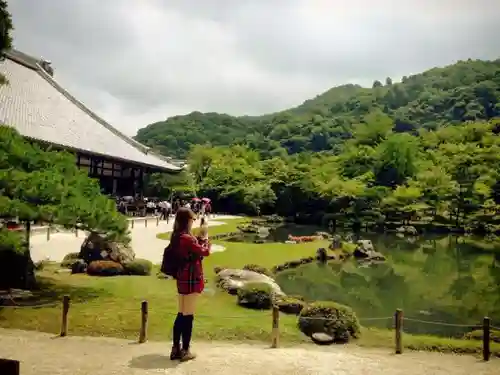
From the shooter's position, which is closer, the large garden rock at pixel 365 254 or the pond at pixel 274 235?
the large garden rock at pixel 365 254

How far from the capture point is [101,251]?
1333 centimetres

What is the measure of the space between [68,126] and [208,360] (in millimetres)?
21373

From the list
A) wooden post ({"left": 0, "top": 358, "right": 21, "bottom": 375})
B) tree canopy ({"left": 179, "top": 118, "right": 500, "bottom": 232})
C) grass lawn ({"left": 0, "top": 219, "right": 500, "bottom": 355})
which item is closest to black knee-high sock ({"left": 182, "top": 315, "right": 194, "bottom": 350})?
grass lawn ({"left": 0, "top": 219, "right": 500, "bottom": 355})

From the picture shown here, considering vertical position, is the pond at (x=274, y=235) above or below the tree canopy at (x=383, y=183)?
below

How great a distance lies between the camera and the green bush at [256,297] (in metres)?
10.4

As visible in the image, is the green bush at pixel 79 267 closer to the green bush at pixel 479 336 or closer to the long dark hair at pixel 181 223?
the long dark hair at pixel 181 223

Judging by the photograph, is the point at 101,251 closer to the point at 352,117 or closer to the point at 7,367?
the point at 7,367

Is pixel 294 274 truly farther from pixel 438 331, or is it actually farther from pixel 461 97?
pixel 461 97

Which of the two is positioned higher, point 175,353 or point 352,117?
point 352,117

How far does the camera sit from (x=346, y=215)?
36.9 metres

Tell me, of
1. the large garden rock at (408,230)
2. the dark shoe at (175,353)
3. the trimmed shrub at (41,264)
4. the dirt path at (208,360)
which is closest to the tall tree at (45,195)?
the dirt path at (208,360)

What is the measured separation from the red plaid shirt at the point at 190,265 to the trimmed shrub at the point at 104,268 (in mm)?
7839

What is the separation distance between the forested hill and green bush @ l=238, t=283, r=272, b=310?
7425cm

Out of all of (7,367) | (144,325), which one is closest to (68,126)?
(144,325)
